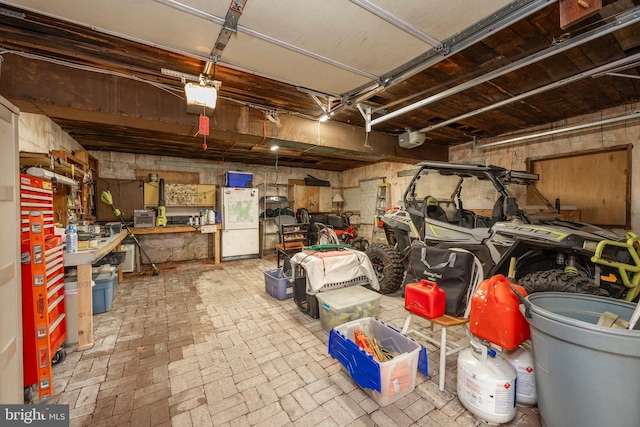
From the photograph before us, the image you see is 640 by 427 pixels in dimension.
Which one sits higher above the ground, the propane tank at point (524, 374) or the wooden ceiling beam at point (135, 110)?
the wooden ceiling beam at point (135, 110)

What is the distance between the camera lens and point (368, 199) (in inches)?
273

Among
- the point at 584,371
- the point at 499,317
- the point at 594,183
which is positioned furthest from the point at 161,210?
the point at 594,183

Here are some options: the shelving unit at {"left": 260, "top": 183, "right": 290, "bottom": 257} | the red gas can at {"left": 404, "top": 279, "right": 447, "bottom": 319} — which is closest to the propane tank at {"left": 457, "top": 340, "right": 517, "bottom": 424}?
the red gas can at {"left": 404, "top": 279, "right": 447, "bottom": 319}

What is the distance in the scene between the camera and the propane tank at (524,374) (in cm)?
166

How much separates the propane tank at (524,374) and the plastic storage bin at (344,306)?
118 centimetres

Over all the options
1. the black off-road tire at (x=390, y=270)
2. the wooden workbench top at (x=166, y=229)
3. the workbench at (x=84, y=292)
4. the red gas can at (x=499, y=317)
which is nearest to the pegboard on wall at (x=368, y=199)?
the black off-road tire at (x=390, y=270)

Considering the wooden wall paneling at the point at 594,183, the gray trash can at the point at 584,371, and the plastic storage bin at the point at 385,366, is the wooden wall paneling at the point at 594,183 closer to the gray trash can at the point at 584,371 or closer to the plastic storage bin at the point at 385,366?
the gray trash can at the point at 584,371

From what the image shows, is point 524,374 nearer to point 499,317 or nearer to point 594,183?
point 499,317

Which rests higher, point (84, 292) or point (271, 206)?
point (271, 206)

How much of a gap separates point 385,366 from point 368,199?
555cm

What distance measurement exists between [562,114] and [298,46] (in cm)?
380

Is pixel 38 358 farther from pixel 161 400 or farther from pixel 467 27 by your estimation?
pixel 467 27

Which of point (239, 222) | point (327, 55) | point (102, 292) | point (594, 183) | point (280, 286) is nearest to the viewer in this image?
point (327, 55)

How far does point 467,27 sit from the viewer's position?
5.19 ft
